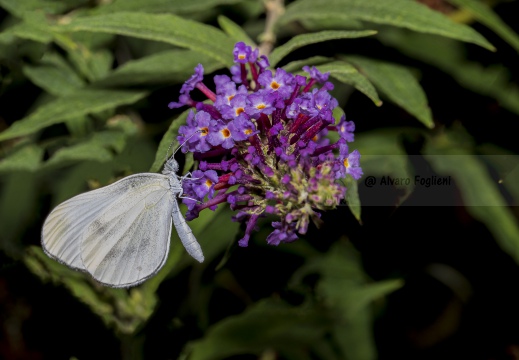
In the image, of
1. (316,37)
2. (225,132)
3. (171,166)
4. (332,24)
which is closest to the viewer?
(225,132)

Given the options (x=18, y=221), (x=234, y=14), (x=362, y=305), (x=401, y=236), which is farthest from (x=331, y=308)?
(x=18, y=221)

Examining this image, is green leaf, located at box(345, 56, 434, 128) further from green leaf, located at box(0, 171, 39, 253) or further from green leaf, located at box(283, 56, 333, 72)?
green leaf, located at box(0, 171, 39, 253)

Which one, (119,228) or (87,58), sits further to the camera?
(87,58)

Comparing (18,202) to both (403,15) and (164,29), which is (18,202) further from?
(403,15)

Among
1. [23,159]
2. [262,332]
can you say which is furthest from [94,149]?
[262,332]

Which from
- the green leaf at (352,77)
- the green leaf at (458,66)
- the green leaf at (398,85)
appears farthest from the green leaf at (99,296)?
the green leaf at (458,66)

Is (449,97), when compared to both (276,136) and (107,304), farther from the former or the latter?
(107,304)

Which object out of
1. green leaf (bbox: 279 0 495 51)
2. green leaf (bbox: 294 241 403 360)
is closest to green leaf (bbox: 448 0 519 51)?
green leaf (bbox: 279 0 495 51)
